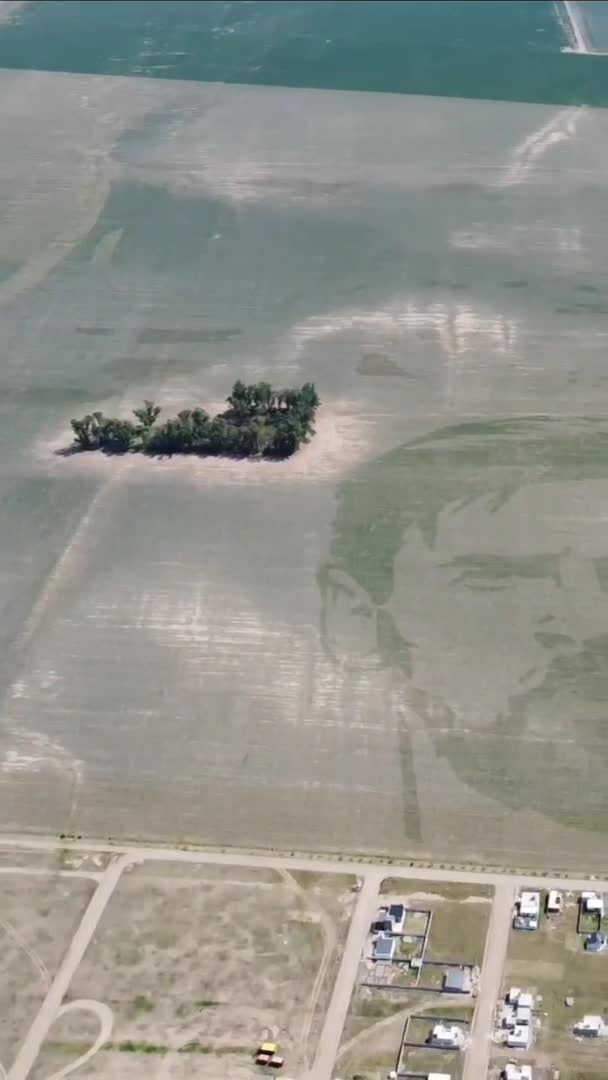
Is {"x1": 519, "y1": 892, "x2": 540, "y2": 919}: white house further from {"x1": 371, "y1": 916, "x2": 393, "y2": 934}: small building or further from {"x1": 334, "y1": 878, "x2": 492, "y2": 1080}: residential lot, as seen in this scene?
{"x1": 371, "y1": 916, "x2": 393, "y2": 934}: small building

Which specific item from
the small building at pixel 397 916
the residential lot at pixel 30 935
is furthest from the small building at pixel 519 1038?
the residential lot at pixel 30 935

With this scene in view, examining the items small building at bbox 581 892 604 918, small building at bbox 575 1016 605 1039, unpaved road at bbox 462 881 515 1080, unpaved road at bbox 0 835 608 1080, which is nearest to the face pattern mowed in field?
unpaved road at bbox 0 835 608 1080

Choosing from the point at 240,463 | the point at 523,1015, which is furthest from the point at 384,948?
the point at 240,463

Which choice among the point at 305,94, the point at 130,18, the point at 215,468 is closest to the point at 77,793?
the point at 215,468

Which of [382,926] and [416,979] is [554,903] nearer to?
[416,979]

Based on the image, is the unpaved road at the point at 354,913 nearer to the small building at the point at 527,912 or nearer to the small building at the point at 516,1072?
the small building at the point at 527,912
